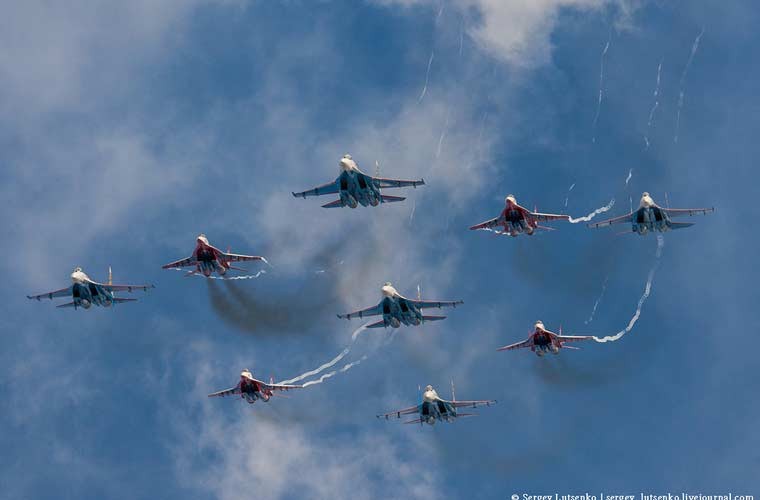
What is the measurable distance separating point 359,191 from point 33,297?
152 ft

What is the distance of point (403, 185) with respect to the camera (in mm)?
180000

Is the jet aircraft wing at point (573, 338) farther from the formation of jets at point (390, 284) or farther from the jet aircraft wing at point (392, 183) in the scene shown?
the jet aircraft wing at point (392, 183)

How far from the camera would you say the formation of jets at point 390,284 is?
181125mm

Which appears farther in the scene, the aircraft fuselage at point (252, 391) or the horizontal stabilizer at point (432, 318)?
the aircraft fuselage at point (252, 391)

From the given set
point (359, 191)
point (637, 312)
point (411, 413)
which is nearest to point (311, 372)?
point (411, 413)

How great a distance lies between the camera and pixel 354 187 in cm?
18062

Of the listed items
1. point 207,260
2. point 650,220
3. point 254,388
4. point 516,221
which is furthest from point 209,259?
point 650,220

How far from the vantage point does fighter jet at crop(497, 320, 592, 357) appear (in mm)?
186375

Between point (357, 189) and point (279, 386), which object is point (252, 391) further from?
point (357, 189)

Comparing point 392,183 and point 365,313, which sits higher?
point 392,183

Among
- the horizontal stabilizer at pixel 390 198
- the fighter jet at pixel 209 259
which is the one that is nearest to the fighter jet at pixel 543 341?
the horizontal stabilizer at pixel 390 198

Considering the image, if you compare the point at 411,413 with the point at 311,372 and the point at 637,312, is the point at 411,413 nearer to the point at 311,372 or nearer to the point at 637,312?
the point at 311,372

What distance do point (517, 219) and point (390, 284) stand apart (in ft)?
62.8

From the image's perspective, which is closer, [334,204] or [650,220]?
[334,204]
